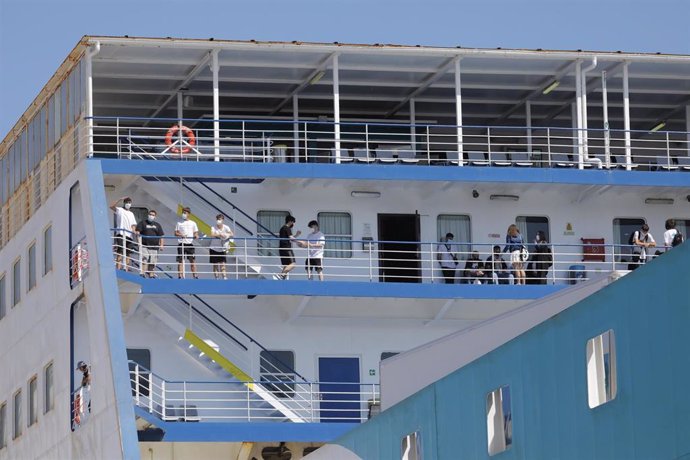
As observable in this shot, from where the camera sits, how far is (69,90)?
3866 cm

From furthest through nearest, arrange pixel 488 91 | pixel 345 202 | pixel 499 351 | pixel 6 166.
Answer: pixel 6 166 < pixel 488 91 < pixel 345 202 < pixel 499 351

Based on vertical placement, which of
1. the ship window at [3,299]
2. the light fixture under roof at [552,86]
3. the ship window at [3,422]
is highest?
the light fixture under roof at [552,86]

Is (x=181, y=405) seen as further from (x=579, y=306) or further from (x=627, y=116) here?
(x=579, y=306)

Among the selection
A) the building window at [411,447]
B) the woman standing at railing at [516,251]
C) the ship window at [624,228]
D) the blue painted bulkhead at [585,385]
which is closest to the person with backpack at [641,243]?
the ship window at [624,228]

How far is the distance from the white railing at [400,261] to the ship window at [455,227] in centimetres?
17

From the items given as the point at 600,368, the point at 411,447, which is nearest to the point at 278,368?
the point at 411,447

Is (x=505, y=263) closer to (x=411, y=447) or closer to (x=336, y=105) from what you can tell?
(x=336, y=105)

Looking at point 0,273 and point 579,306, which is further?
point 0,273

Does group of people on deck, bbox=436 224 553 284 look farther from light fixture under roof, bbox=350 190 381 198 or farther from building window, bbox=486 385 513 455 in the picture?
building window, bbox=486 385 513 455

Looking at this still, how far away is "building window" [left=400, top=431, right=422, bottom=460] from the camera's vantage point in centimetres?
2614

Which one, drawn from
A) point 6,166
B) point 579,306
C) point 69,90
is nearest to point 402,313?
point 69,90

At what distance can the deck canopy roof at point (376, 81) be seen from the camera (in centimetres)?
3741

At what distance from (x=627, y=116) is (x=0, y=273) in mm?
14939

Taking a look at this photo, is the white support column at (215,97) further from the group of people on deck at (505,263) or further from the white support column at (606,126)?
the white support column at (606,126)
